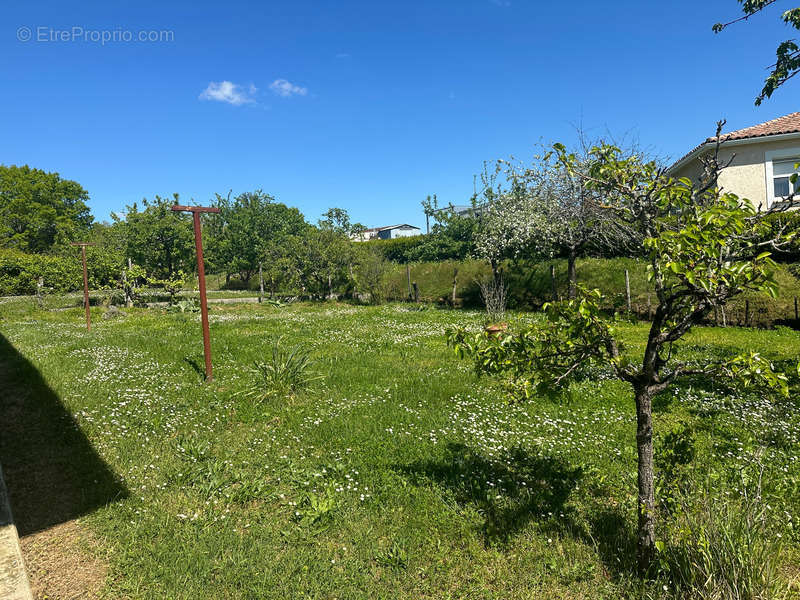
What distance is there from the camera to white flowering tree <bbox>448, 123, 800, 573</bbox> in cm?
254

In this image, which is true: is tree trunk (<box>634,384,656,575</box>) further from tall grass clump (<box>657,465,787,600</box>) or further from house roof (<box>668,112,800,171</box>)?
house roof (<box>668,112,800,171</box>)

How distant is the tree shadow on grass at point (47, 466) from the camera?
418 cm

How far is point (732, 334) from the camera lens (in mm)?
11297

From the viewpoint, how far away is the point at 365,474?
4590 mm

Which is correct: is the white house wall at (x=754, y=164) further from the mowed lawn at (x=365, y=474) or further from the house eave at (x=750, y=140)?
the mowed lawn at (x=365, y=474)

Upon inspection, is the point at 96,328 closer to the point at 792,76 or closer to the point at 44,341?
the point at 44,341

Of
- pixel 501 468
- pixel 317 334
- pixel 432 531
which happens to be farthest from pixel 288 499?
pixel 317 334

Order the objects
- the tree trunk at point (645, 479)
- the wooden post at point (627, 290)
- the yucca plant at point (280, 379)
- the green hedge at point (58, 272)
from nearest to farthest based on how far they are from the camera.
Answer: the tree trunk at point (645, 479)
the yucca plant at point (280, 379)
the wooden post at point (627, 290)
the green hedge at point (58, 272)

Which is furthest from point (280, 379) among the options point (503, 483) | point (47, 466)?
point (503, 483)

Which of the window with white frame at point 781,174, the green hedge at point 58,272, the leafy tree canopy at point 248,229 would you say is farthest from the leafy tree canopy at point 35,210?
the window with white frame at point 781,174

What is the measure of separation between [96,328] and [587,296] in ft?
56.9

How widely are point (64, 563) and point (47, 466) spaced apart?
7.07ft

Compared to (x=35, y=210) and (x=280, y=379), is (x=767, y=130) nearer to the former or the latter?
(x=280, y=379)

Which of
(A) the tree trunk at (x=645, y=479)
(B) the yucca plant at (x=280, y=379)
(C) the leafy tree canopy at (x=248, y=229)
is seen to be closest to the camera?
(A) the tree trunk at (x=645, y=479)
